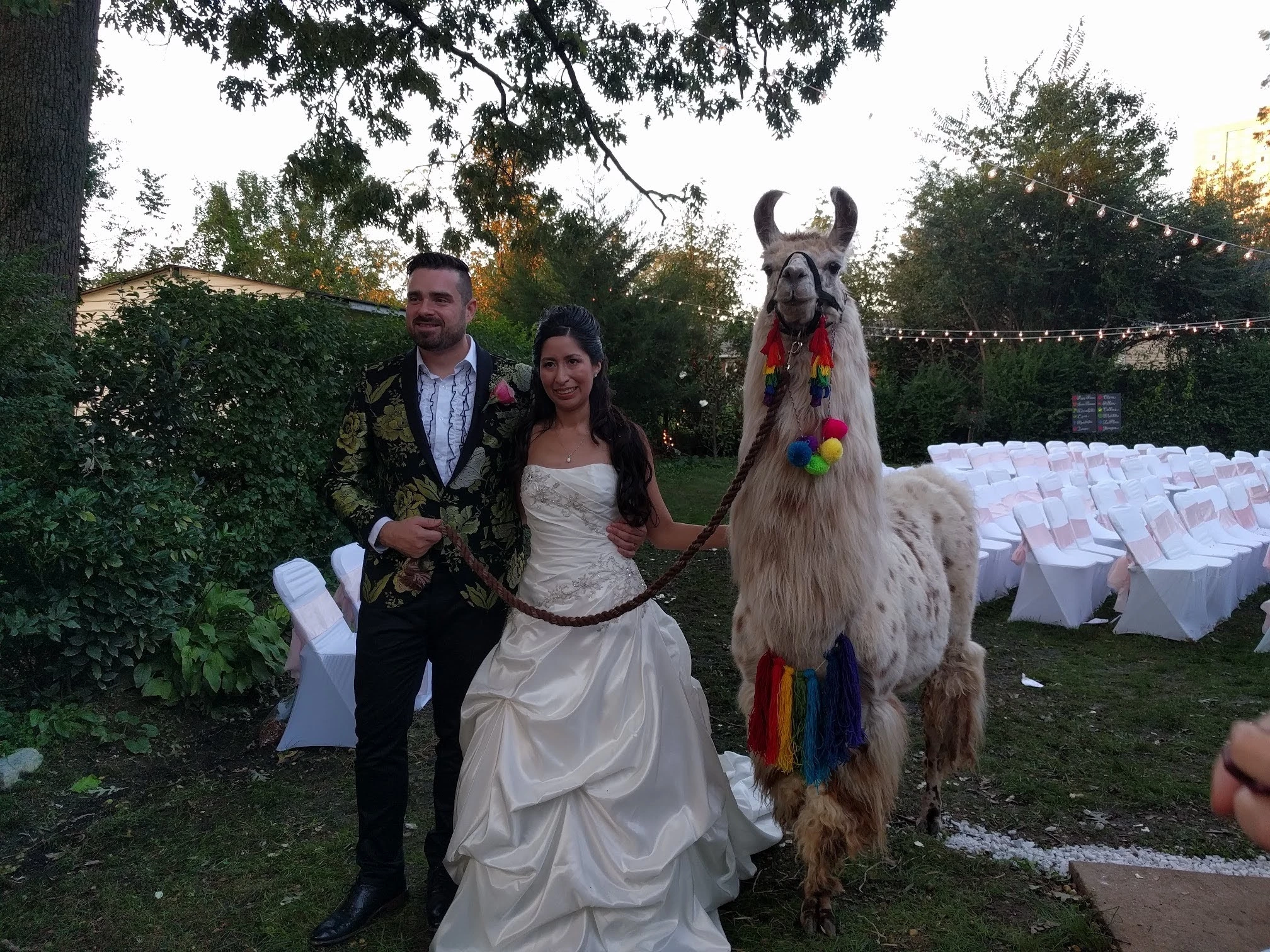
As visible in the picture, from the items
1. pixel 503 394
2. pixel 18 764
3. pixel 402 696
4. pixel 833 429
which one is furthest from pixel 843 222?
pixel 18 764

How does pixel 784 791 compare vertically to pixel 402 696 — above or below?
below

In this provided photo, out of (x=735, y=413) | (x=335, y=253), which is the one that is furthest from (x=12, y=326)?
(x=335, y=253)

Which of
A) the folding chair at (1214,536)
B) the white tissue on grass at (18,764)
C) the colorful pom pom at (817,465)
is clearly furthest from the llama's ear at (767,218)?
the folding chair at (1214,536)

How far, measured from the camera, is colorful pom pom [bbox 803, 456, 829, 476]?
7.88 ft

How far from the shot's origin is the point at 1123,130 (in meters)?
22.3

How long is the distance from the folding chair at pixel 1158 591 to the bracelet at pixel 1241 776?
636cm

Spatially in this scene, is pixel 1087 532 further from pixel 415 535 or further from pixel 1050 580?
pixel 415 535

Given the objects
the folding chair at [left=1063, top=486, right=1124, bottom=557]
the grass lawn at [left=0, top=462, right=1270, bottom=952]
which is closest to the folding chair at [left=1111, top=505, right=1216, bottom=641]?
the folding chair at [left=1063, top=486, right=1124, bottom=557]

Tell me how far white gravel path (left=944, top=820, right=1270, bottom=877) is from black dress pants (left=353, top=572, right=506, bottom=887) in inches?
86.1

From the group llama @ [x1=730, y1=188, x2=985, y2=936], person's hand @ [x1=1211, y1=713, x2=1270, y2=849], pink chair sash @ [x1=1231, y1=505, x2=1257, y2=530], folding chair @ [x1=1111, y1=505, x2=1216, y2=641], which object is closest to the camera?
person's hand @ [x1=1211, y1=713, x2=1270, y2=849]

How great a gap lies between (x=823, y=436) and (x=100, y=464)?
4182 millimetres

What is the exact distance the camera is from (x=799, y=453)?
94.6 inches

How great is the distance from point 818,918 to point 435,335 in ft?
7.64

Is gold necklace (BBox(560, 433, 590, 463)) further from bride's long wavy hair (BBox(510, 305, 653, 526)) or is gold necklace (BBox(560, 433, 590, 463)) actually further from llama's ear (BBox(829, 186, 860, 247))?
llama's ear (BBox(829, 186, 860, 247))
